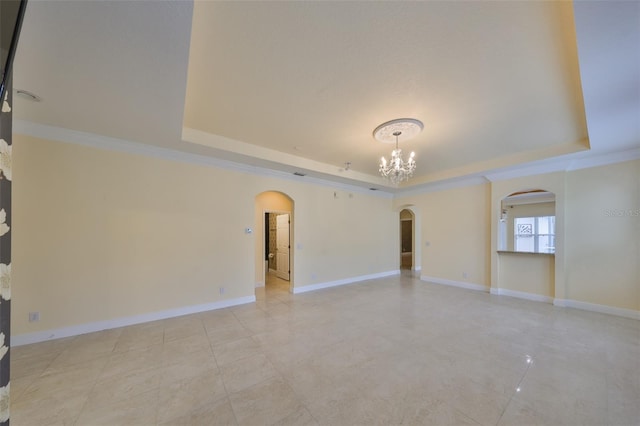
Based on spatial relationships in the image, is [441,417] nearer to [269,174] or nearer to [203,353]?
[203,353]

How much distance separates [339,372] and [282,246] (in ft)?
16.0

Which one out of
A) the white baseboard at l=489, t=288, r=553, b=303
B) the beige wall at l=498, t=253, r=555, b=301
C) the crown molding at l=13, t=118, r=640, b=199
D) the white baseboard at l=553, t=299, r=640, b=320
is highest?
the crown molding at l=13, t=118, r=640, b=199

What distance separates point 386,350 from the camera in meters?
2.78

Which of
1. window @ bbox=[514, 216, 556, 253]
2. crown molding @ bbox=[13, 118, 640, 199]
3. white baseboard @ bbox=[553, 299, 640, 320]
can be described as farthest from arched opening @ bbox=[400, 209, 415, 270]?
white baseboard @ bbox=[553, 299, 640, 320]

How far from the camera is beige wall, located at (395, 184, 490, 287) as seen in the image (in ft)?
18.4

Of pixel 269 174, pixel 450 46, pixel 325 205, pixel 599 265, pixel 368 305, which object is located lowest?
pixel 368 305

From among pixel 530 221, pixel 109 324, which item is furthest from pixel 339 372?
pixel 530 221

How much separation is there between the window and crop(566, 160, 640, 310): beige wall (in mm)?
2390

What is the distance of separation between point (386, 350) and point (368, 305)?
1.72 m

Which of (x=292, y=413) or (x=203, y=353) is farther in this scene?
(x=203, y=353)

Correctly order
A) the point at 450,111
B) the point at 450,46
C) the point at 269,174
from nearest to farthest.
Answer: the point at 450,46
the point at 450,111
the point at 269,174

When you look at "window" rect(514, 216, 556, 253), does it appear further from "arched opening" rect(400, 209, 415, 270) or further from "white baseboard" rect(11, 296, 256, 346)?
"white baseboard" rect(11, 296, 256, 346)

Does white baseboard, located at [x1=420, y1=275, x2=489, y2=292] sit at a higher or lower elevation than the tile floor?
lower

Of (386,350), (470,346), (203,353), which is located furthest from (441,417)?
(203,353)
